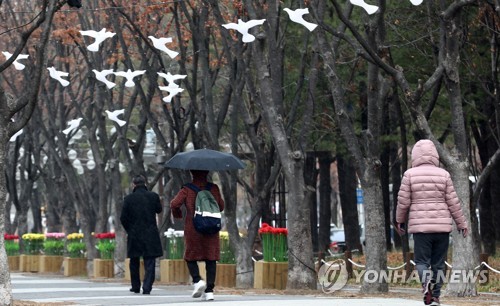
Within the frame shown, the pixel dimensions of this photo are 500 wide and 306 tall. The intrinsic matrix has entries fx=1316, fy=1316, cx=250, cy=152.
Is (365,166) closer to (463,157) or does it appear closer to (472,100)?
(463,157)

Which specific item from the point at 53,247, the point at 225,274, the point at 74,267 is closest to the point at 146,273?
the point at 225,274

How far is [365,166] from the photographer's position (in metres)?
19.1

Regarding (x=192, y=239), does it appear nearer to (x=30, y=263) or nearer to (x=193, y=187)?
(x=193, y=187)

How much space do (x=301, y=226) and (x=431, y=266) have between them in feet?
20.9

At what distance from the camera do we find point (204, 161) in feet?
55.1

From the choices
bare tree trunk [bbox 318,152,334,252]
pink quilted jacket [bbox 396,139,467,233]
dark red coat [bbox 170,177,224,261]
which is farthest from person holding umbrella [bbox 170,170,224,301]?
bare tree trunk [bbox 318,152,334,252]

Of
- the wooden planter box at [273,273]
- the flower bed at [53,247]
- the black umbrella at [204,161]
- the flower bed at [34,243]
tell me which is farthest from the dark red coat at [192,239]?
the flower bed at [34,243]

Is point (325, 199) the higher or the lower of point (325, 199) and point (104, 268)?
the higher

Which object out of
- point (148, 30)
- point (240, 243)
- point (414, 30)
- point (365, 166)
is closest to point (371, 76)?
point (365, 166)

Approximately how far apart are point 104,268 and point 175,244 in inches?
132

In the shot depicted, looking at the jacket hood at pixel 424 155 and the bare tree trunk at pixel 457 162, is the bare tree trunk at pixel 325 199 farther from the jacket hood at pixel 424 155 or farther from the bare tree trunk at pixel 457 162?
the jacket hood at pixel 424 155

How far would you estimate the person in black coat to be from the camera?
18578mm

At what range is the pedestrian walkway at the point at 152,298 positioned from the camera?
1449 centimetres

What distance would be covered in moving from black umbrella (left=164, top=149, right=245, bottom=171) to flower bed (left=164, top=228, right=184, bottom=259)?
692 centimetres
